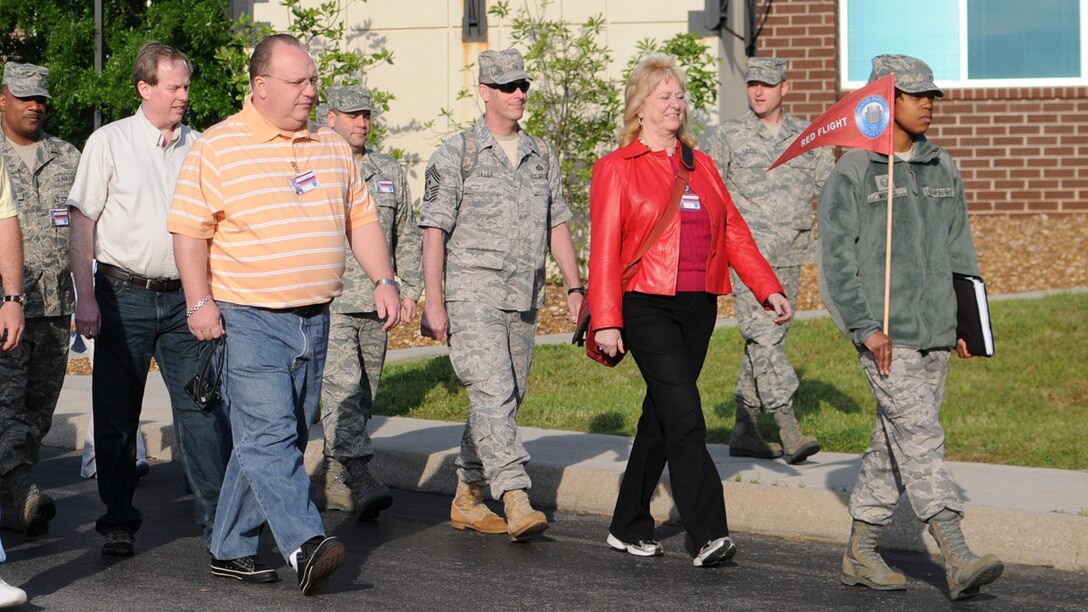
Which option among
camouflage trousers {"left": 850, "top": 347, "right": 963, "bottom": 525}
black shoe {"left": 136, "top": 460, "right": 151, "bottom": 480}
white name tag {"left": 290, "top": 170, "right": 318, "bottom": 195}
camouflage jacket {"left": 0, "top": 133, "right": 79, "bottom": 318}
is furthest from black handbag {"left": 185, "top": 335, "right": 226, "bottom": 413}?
black shoe {"left": 136, "top": 460, "right": 151, "bottom": 480}

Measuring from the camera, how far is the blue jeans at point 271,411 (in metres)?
6.23

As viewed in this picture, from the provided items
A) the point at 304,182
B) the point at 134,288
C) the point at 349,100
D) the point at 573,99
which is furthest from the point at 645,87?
the point at 573,99

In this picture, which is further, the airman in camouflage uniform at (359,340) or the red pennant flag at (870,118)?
the airman in camouflage uniform at (359,340)

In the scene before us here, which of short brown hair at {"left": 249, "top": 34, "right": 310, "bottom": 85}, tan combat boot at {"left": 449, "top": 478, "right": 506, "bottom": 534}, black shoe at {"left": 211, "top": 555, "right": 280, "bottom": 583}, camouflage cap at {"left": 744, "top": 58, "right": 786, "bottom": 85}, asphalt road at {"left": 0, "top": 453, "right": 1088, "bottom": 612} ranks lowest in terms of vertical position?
asphalt road at {"left": 0, "top": 453, "right": 1088, "bottom": 612}

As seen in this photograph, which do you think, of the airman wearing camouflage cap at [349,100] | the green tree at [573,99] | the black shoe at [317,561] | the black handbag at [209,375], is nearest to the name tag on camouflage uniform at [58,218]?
the airman wearing camouflage cap at [349,100]

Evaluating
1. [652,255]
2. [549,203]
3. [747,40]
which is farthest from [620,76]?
[652,255]

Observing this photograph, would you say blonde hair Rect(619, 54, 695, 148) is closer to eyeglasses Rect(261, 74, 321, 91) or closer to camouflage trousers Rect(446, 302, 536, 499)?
camouflage trousers Rect(446, 302, 536, 499)

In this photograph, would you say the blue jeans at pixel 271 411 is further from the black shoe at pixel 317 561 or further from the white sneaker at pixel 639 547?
the white sneaker at pixel 639 547

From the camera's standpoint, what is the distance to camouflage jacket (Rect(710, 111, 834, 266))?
9.11 metres

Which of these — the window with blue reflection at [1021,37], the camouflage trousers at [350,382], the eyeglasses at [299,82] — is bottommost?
the camouflage trousers at [350,382]

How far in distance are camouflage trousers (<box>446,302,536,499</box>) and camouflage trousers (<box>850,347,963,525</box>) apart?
5.47 feet

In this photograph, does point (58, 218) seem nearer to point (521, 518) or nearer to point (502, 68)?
point (502, 68)

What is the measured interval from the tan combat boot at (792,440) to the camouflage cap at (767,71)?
1821 millimetres

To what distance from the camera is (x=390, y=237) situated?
29.0 ft
